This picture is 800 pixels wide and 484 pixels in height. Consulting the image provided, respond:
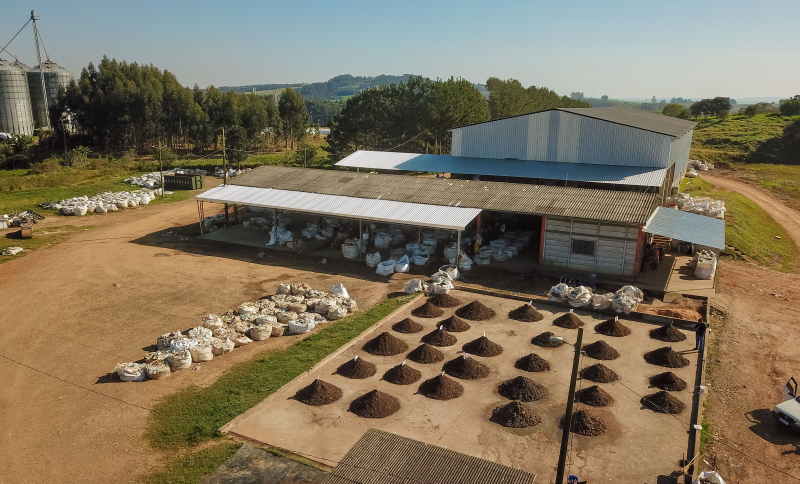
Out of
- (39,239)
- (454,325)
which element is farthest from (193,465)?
(39,239)

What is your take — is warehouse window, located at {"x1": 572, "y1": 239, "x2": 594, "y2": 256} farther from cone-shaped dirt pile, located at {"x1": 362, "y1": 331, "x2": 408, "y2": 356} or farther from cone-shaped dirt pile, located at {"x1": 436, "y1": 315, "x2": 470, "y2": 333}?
cone-shaped dirt pile, located at {"x1": 362, "y1": 331, "x2": 408, "y2": 356}

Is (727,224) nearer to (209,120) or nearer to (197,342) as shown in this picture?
(197,342)

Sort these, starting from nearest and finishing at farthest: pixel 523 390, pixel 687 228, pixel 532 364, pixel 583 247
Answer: pixel 523 390 < pixel 532 364 < pixel 583 247 < pixel 687 228

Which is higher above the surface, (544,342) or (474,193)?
(474,193)

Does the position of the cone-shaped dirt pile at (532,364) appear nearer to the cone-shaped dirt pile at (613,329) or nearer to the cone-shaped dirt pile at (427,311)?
the cone-shaped dirt pile at (613,329)

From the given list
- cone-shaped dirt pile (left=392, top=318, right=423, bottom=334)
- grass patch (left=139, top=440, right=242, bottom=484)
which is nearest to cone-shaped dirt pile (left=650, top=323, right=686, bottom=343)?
cone-shaped dirt pile (left=392, top=318, right=423, bottom=334)

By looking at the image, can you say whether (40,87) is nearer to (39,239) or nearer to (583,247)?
(39,239)

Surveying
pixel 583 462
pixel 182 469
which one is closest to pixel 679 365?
pixel 583 462
